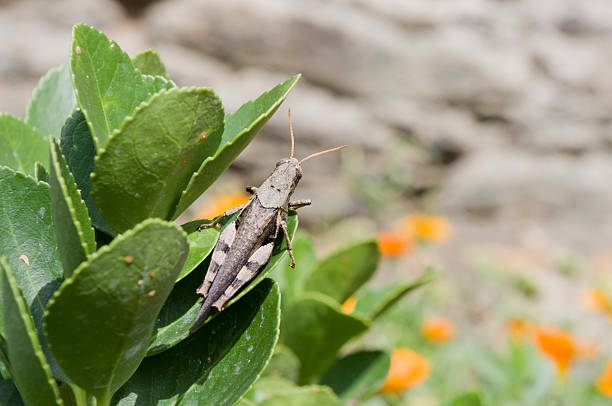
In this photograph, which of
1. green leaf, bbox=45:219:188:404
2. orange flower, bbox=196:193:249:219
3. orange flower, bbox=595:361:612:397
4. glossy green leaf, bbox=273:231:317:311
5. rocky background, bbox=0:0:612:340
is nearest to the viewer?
green leaf, bbox=45:219:188:404

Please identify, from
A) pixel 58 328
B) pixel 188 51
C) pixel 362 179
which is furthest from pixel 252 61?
pixel 58 328

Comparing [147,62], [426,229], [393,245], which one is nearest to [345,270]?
[147,62]

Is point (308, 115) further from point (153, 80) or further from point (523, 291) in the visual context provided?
point (153, 80)

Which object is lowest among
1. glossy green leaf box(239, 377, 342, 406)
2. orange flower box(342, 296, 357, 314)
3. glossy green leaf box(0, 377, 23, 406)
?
orange flower box(342, 296, 357, 314)

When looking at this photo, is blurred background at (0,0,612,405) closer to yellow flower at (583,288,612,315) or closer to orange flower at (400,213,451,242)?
orange flower at (400,213,451,242)

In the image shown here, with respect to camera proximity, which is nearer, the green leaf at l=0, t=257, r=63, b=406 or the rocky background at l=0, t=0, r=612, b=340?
the green leaf at l=0, t=257, r=63, b=406

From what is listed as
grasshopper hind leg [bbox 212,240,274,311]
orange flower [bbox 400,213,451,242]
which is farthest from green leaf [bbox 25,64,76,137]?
orange flower [bbox 400,213,451,242]
